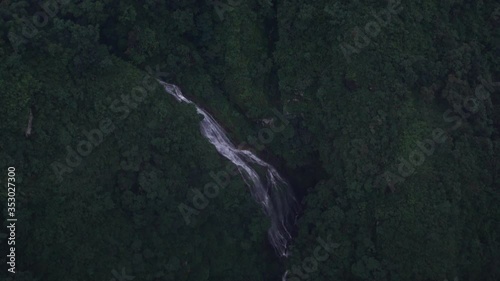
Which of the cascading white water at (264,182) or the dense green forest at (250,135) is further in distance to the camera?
the cascading white water at (264,182)

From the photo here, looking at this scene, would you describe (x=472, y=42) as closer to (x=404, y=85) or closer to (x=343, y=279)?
(x=404, y=85)

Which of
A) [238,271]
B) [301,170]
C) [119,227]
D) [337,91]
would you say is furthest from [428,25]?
[119,227]

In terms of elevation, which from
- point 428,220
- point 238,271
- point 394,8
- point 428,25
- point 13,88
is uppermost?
point 13,88

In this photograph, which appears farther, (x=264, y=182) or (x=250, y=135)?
(x=250, y=135)

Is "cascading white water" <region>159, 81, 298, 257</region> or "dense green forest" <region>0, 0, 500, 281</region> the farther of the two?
"cascading white water" <region>159, 81, 298, 257</region>
